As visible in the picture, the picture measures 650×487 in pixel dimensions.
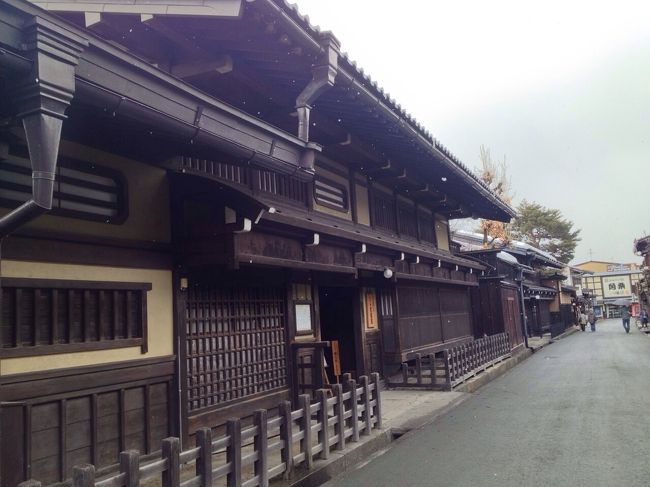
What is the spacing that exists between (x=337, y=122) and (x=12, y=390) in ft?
21.2

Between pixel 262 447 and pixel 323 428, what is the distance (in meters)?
1.37

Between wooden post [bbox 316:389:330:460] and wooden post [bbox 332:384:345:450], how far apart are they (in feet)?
1.03

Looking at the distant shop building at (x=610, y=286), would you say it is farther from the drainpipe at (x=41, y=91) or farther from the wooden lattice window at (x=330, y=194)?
the drainpipe at (x=41, y=91)

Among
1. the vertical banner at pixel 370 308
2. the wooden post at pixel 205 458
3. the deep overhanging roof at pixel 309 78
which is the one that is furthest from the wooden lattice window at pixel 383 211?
the wooden post at pixel 205 458

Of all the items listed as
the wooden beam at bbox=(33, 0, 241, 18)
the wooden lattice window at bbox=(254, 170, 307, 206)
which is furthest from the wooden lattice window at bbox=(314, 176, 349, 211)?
the wooden beam at bbox=(33, 0, 241, 18)

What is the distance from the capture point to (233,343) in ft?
25.8

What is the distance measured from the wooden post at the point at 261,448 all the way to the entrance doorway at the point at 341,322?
6.80 meters

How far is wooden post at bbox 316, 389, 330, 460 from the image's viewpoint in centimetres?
663

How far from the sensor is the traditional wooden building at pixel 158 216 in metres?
4.26

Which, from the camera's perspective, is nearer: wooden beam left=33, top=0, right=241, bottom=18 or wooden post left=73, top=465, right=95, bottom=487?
wooden post left=73, top=465, right=95, bottom=487

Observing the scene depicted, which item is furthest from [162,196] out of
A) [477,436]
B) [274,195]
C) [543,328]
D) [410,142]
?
[543,328]

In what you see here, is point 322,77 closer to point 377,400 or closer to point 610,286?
point 377,400

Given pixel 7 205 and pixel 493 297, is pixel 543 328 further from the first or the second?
pixel 7 205

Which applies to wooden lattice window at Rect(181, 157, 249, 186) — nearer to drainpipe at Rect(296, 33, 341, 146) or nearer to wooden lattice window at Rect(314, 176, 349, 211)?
drainpipe at Rect(296, 33, 341, 146)
